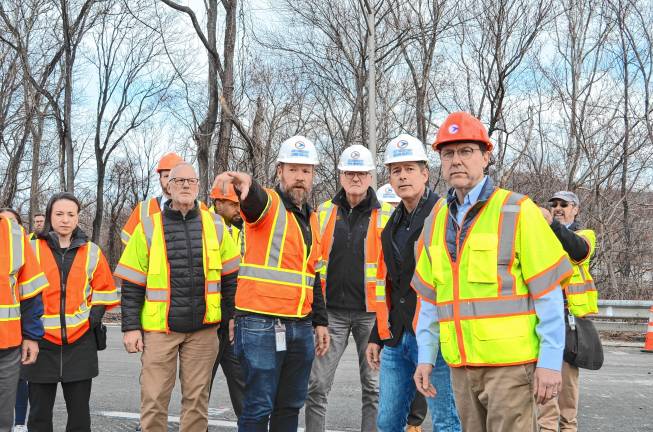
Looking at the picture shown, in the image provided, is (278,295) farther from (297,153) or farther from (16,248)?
(16,248)

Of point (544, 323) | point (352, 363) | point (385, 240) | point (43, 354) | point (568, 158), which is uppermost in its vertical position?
point (568, 158)

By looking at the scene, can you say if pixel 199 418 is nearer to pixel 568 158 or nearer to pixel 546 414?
pixel 546 414

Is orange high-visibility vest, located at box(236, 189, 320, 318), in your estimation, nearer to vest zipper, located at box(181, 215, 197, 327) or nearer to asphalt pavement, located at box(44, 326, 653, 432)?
vest zipper, located at box(181, 215, 197, 327)

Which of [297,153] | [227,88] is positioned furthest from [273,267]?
[227,88]

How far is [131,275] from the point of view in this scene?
4.86 metres

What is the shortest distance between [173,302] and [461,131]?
8.37 ft

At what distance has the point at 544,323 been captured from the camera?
3043 mm

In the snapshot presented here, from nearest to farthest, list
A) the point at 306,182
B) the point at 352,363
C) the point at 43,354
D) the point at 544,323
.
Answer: the point at 544,323, the point at 306,182, the point at 43,354, the point at 352,363

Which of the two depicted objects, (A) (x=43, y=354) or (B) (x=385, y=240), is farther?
(A) (x=43, y=354)

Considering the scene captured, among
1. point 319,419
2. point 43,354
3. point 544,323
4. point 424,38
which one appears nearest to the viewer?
point 544,323

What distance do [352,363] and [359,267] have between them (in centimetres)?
470

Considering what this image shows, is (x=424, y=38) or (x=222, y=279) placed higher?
(x=424, y=38)

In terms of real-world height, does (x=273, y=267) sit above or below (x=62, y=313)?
above

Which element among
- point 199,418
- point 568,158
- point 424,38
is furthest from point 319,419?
point 568,158
